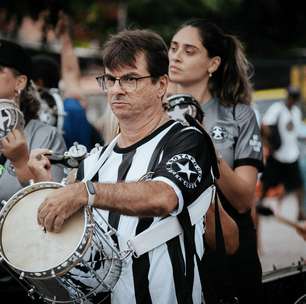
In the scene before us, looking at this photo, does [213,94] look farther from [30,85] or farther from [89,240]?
[89,240]

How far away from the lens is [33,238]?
274 cm

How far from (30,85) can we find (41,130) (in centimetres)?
37

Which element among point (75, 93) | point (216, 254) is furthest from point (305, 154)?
point (216, 254)

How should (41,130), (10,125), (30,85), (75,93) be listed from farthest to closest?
(75,93), (30,85), (41,130), (10,125)

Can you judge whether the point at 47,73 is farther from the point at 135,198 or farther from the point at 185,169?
the point at 135,198

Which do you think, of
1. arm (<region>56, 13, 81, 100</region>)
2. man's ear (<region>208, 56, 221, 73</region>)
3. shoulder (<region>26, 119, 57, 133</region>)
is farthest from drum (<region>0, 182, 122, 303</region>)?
arm (<region>56, 13, 81, 100</region>)

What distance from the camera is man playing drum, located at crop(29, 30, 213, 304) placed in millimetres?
2693

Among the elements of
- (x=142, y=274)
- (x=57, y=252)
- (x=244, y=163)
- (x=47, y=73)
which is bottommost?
(x=142, y=274)

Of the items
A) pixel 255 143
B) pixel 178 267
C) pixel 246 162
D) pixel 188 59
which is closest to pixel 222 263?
pixel 178 267

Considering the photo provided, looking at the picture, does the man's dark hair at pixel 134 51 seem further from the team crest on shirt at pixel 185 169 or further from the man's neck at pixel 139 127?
the team crest on shirt at pixel 185 169

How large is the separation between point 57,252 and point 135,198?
308mm

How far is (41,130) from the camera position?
12.8 feet

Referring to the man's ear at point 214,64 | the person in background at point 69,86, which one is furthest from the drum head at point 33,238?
the person in background at point 69,86

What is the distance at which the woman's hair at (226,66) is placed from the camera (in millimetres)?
4195
